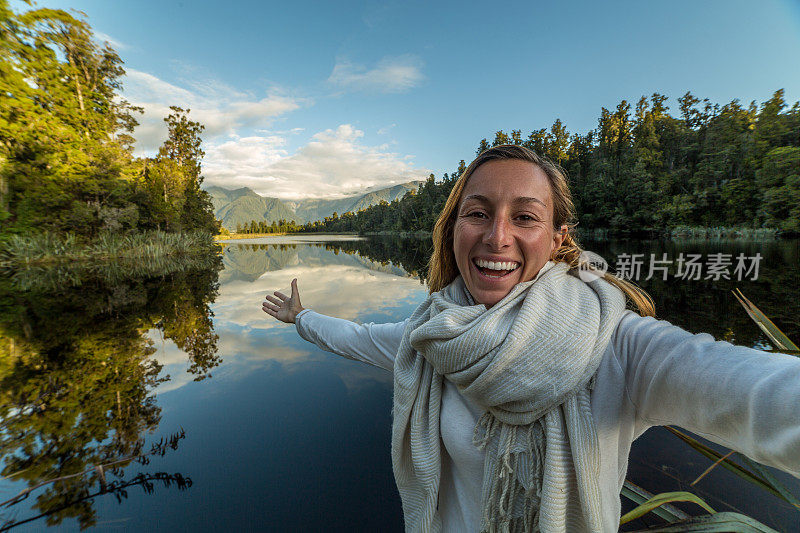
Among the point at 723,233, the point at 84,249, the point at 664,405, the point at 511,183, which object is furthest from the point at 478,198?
the point at 723,233

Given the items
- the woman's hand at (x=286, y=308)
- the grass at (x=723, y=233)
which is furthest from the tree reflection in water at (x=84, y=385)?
the grass at (x=723, y=233)

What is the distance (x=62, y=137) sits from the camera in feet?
50.2

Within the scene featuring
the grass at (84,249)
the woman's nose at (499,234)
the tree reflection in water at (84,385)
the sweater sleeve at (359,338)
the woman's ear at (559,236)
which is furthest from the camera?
the grass at (84,249)

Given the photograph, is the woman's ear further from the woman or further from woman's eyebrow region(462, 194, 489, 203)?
woman's eyebrow region(462, 194, 489, 203)

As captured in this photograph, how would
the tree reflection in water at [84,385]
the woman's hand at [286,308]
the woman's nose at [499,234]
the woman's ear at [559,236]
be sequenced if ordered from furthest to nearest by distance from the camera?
the tree reflection in water at [84,385] < the woman's hand at [286,308] < the woman's ear at [559,236] < the woman's nose at [499,234]

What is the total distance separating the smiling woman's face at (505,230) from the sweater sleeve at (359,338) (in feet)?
2.04

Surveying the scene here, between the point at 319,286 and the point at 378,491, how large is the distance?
9.23 meters

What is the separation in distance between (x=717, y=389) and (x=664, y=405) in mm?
145

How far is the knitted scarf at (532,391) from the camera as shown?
0.92 metres

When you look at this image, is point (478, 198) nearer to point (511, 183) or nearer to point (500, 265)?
point (511, 183)

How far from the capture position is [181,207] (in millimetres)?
24766

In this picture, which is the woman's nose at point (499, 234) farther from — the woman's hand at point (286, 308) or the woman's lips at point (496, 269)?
the woman's hand at point (286, 308)

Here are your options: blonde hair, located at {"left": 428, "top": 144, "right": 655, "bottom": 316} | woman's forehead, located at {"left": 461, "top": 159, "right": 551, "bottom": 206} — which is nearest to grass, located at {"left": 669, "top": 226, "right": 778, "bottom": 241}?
blonde hair, located at {"left": 428, "top": 144, "right": 655, "bottom": 316}

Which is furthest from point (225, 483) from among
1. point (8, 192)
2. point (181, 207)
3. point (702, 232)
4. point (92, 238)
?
point (702, 232)
